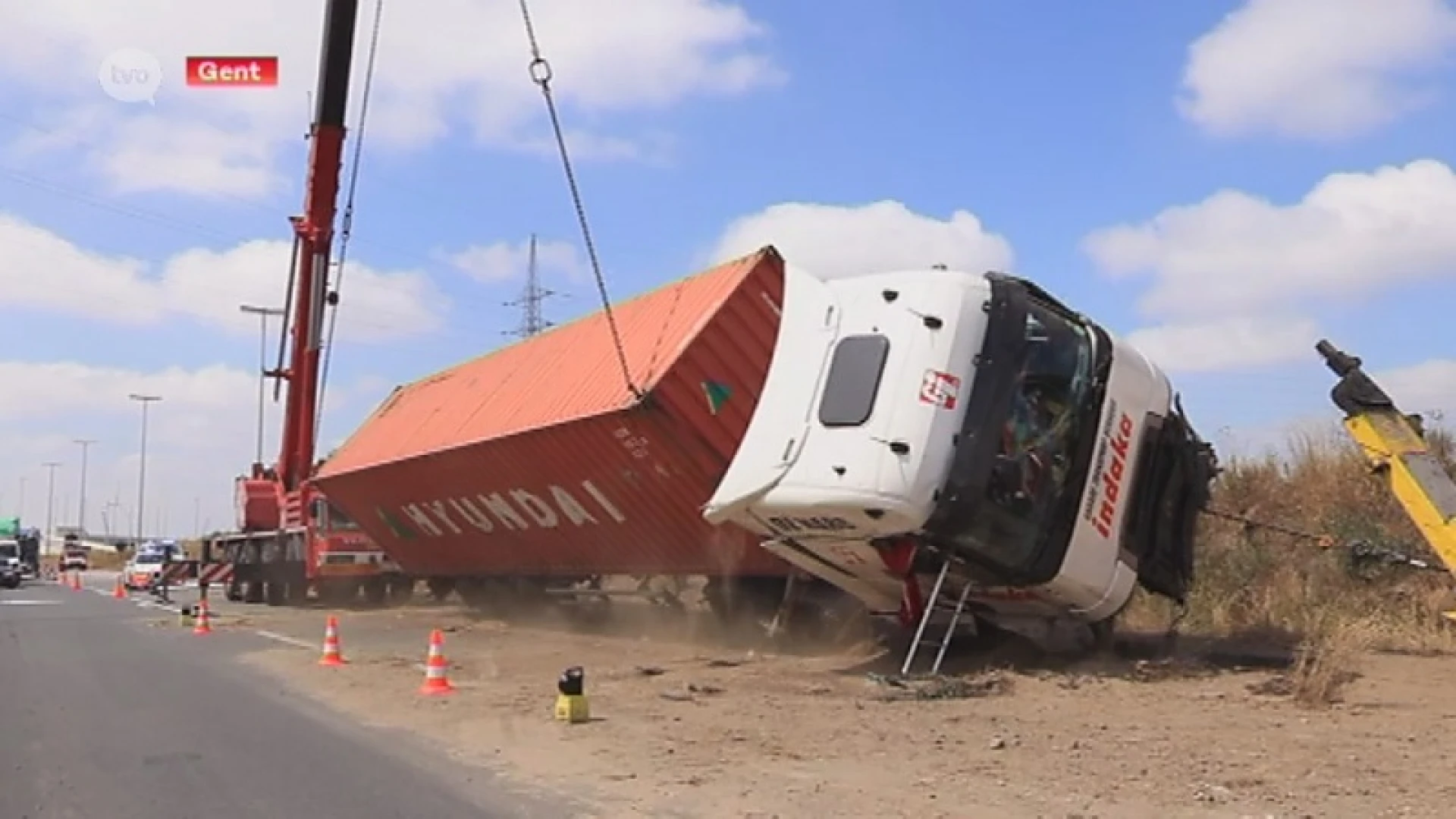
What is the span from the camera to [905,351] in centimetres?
1032

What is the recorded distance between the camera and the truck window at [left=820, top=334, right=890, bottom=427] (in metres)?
10.4

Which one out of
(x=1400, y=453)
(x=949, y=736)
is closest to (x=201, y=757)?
(x=949, y=736)

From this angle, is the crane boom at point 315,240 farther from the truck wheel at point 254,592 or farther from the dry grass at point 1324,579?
the dry grass at point 1324,579

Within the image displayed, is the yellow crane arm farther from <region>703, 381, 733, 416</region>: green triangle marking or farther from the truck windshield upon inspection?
<region>703, 381, 733, 416</region>: green triangle marking

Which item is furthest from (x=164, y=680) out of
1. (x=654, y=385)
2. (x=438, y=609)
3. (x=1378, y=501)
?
(x=1378, y=501)

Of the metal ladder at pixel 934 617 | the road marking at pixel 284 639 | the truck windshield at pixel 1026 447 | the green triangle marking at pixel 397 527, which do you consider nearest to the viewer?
the truck windshield at pixel 1026 447

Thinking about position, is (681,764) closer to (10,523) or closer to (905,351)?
(905,351)

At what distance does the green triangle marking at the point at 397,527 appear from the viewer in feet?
74.6

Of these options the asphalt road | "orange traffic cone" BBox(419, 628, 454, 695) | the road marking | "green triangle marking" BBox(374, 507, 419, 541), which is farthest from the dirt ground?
"green triangle marking" BBox(374, 507, 419, 541)

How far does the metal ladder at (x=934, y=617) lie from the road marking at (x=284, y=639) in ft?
30.2

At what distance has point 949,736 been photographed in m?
8.63

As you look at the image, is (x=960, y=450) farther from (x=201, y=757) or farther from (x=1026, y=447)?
(x=201, y=757)

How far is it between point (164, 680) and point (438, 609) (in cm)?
1158

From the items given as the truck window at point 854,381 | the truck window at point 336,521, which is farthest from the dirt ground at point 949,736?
the truck window at point 336,521
